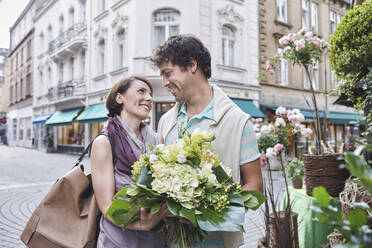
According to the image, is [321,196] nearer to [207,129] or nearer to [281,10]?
[207,129]

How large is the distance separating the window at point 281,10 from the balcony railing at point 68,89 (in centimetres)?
1199

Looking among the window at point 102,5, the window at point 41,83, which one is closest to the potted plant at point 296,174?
the window at point 102,5

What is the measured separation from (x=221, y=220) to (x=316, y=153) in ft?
7.73

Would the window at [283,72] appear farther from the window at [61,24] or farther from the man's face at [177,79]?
the window at [61,24]

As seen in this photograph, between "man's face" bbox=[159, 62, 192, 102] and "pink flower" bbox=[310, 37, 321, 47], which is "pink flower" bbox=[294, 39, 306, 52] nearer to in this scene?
"pink flower" bbox=[310, 37, 321, 47]

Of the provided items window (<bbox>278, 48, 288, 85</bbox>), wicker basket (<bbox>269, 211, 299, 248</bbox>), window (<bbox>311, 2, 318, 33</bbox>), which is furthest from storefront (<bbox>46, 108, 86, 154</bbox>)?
wicker basket (<bbox>269, 211, 299, 248</bbox>)

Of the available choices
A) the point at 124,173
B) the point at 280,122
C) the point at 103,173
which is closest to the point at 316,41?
the point at 280,122

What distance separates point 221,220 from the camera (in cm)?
118

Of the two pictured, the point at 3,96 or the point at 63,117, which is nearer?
the point at 63,117

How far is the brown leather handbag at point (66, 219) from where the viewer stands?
162 centimetres

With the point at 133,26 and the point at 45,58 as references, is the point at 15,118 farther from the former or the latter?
the point at 133,26

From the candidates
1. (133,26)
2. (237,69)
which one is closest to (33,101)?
(133,26)

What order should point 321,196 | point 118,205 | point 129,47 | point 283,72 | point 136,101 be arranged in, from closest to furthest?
point 321,196, point 118,205, point 136,101, point 129,47, point 283,72

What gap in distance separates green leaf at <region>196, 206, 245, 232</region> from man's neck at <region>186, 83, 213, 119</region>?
75 centimetres
